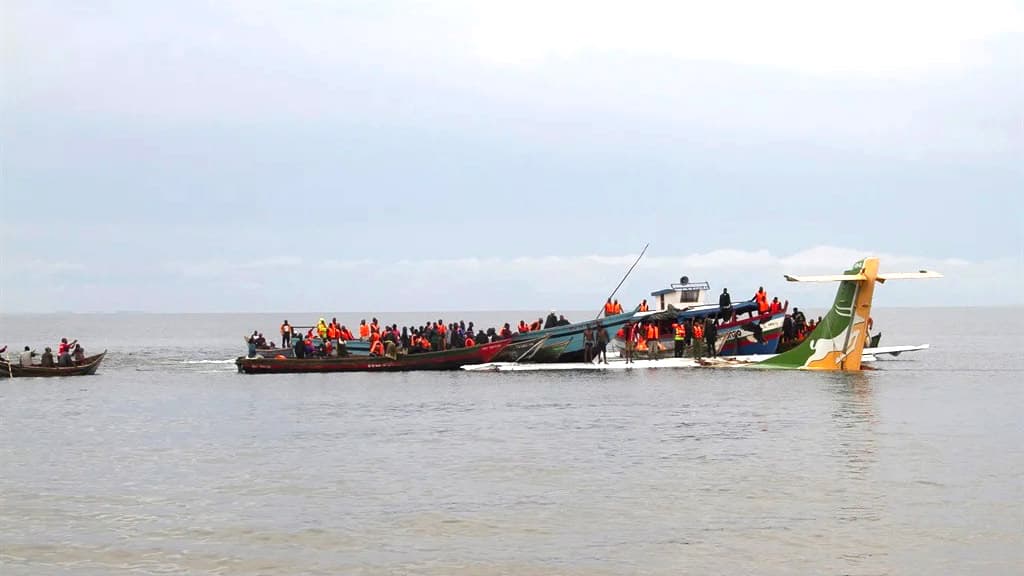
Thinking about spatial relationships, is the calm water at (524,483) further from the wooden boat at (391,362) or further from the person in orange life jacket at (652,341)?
the person in orange life jacket at (652,341)

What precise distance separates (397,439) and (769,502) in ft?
41.8

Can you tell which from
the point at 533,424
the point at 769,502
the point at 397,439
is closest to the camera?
the point at 769,502

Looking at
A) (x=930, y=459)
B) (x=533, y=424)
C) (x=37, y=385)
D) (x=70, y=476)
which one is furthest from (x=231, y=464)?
(x=37, y=385)

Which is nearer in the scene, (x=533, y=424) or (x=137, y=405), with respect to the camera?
(x=533, y=424)

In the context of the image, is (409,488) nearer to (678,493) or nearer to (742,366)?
(678,493)

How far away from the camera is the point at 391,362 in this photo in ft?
177

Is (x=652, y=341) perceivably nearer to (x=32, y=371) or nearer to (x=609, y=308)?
(x=609, y=308)

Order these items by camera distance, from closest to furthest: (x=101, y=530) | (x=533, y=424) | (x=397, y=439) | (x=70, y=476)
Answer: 1. (x=101, y=530)
2. (x=70, y=476)
3. (x=397, y=439)
4. (x=533, y=424)

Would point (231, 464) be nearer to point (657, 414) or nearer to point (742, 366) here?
point (657, 414)

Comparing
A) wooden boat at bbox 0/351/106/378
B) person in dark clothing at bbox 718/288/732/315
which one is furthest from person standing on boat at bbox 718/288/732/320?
wooden boat at bbox 0/351/106/378

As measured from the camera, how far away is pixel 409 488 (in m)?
23.0

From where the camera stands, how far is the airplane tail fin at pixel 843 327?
4422 centimetres

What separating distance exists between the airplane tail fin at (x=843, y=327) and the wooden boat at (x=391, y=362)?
1286 centimetres

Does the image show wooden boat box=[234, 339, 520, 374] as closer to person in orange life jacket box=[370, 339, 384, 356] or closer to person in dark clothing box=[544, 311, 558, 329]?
person in orange life jacket box=[370, 339, 384, 356]
